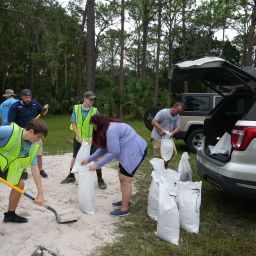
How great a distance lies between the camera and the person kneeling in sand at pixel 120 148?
14.6ft

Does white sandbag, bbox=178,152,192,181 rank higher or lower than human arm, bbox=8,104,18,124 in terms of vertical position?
lower

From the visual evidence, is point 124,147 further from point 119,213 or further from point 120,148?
point 119,213

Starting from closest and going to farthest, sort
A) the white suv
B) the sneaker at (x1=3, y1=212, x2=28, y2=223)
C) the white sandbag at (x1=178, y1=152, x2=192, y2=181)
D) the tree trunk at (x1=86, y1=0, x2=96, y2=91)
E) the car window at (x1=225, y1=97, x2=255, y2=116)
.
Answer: the white suv
the sneaker at (x1=3, y1=212, x2=28, y2=223)
the car window at (x1=225, y1=97, x2=255, y2=116)
the white sandbag at (x1=178, y1=152, x2=192, y2=181)
the tree trunk at (x1=86, y1=0, x2=96, y2=91)

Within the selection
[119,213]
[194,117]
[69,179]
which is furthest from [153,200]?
[194,117]

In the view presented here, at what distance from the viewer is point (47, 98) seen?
1020 inches

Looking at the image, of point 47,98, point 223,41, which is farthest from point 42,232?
point 223,41

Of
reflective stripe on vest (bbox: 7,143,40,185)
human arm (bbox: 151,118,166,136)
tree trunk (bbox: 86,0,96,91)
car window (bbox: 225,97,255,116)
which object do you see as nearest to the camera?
reflective stripe on vest (bbox: 7,143,40,185)

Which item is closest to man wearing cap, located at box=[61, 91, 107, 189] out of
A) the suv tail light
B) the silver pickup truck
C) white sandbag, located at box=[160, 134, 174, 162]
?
white sandbag, located at box=[160, 134, 174, 162]

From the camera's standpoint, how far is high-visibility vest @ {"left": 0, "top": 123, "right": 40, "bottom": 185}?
380cm

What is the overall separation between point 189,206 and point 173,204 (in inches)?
11.9

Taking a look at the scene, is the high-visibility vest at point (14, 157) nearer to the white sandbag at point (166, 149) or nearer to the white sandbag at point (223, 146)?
the white sandbag at point (223, 146)

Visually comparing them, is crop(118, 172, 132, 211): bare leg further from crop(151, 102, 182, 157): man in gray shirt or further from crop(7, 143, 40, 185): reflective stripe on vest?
crop(151, 102, 182, 157): man in gray shirt

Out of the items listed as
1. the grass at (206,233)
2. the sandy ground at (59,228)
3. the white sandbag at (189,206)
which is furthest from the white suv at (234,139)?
the sandy ground at (59,228)

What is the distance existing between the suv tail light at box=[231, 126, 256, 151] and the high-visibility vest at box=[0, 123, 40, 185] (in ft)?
7.08
